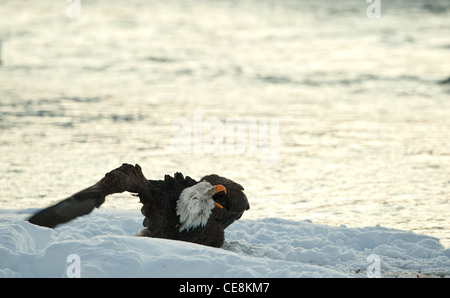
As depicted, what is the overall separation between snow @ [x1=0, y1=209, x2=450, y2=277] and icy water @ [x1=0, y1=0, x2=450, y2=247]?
719 mm

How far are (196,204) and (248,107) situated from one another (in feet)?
22.6

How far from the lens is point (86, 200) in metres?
5.99

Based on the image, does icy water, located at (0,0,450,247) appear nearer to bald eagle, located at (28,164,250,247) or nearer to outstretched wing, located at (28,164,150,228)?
bald eagle, located at (28,164,250,247)

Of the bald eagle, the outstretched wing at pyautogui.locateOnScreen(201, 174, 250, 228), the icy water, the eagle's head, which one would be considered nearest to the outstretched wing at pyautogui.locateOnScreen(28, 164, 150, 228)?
the bald eagle

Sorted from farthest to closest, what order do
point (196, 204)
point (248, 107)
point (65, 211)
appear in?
point (248, 107) → point (196, 204) → point (65, 211)

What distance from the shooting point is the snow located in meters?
5.68

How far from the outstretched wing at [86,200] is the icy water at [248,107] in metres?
2.75

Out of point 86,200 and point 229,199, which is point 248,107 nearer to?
point 229,199

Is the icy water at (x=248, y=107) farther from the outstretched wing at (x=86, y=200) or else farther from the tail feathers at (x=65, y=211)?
the tail feathers at (x=65, y=211)

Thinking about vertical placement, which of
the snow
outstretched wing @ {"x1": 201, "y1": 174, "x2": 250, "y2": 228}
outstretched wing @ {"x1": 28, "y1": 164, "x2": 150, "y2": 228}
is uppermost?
outstretched wing @ {"x1": 28, "y1": 164, "x2": 150, "y2": 228}

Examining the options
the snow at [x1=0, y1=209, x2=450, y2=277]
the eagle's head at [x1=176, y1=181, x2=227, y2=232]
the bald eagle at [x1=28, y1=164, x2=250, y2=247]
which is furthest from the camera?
the eagle's head at [x1=176, y1=181, x2=227, y2=232]

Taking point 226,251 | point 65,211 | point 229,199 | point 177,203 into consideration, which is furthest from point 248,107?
point 65,211

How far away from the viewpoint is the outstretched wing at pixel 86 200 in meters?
5.91
